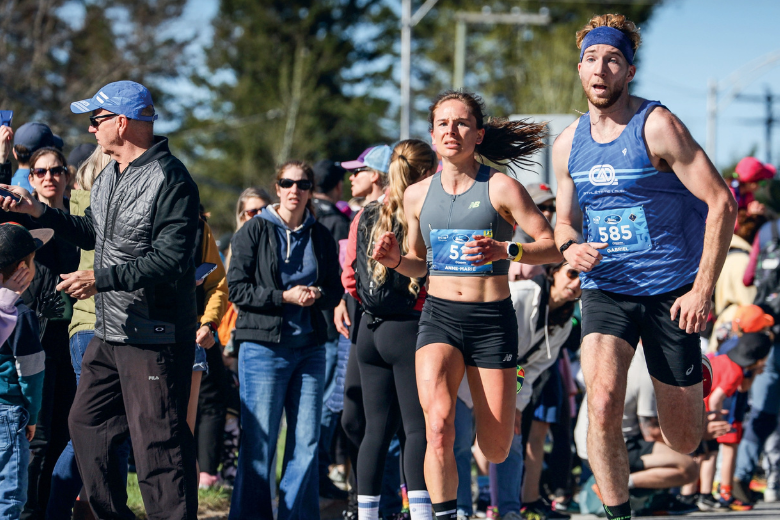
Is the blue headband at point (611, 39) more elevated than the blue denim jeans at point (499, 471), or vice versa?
the blue headband at point (611, 39)

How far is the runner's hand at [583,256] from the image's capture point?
4207 mm

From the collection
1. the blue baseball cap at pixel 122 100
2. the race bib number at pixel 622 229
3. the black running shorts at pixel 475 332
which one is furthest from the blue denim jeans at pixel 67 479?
the race bib number at pixel 622 229

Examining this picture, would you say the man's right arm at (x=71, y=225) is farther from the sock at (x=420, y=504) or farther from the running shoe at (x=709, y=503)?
the running shoe at (x=709, y=503)

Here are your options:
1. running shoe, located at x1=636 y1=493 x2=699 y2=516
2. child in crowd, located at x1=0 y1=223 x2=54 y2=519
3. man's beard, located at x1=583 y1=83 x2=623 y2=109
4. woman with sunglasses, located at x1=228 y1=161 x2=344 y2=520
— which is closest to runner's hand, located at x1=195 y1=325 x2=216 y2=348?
woman with sunglasses, located at x1=228 y1=161 x2=344 y2=520

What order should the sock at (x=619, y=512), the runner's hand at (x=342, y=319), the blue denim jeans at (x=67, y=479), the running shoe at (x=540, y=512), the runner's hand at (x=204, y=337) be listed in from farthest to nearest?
the running shoe at (x=540, y=512)
the runner's hand at (x=342, y=319)
the runner's hand at (x=204, y=337)
the blue denim jeans at (x=67, y=479)
the sock at (x=619, y=512)

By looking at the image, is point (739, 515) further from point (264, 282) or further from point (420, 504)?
point (264, 282)

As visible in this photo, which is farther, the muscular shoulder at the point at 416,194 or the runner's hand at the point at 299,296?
the runner's hand at the point at 299,296

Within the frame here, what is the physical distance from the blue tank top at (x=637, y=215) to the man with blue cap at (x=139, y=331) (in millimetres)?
1975

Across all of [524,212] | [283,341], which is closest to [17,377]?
[283,341]

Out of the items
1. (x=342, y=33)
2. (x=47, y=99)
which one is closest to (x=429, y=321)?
(x=47, y=99)

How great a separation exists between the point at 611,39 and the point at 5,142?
339 centimetres

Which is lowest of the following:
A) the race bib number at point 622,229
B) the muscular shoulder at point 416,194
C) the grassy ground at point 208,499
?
the grassy ground at point 208,499

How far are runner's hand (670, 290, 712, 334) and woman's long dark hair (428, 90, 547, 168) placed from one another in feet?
4.42

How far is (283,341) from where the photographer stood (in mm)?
5566
